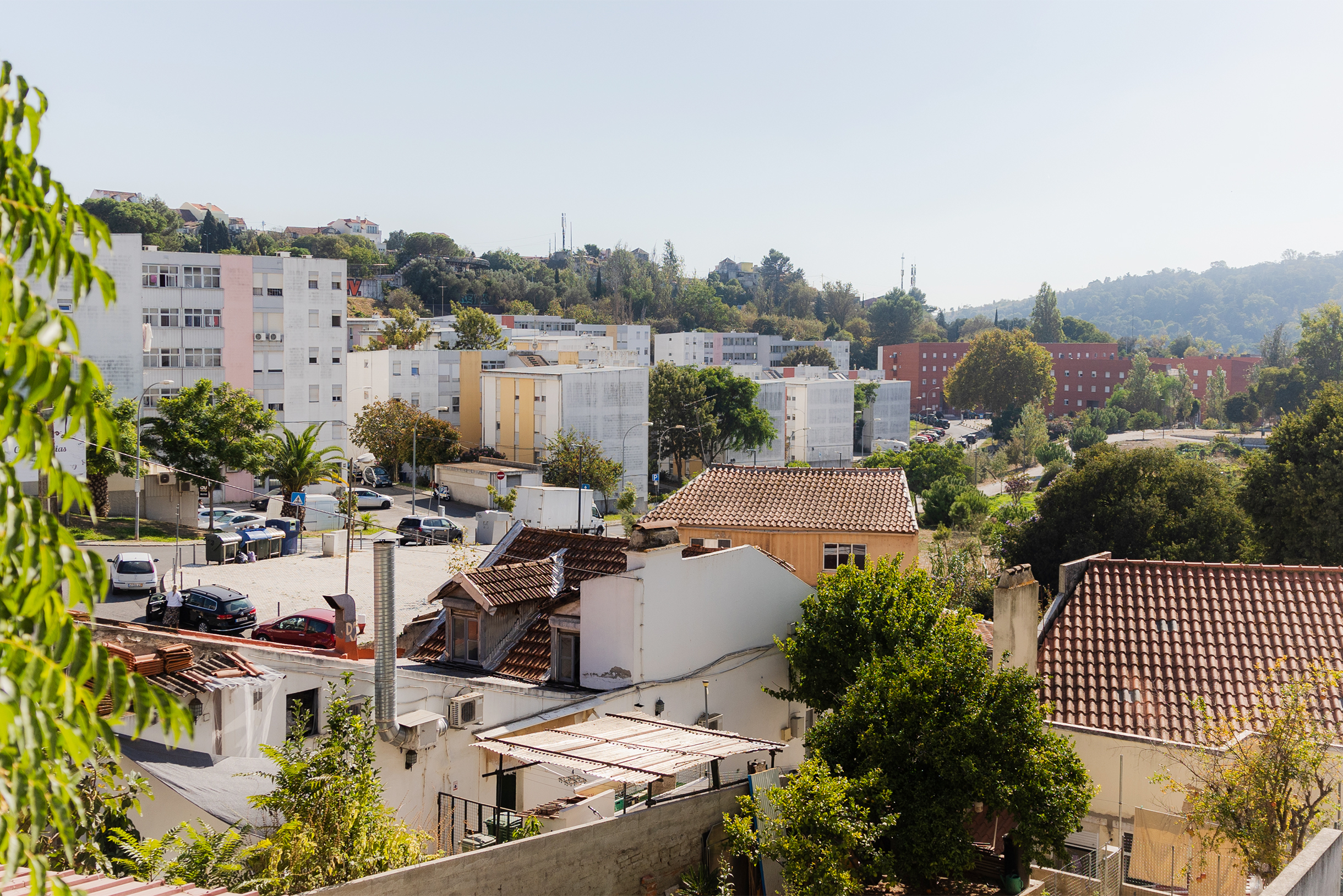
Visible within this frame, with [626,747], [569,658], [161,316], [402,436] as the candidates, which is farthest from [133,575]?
[402,436]

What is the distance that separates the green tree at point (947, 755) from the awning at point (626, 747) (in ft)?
4.73

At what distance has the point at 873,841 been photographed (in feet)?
45.8

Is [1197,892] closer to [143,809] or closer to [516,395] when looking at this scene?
[143,809]

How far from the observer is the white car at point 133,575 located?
33.4 meters

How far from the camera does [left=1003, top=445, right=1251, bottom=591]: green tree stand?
45.5 metres

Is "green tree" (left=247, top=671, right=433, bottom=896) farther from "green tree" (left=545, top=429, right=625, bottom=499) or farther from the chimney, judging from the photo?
"green tree" (left=545, top=429, right=625, bottom=499)

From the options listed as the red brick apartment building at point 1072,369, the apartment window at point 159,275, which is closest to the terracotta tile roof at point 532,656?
the apartment window at point 159,275

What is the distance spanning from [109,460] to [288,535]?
8.47m

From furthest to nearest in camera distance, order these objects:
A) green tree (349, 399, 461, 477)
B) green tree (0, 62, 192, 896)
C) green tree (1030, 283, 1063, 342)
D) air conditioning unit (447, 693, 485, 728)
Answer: green tree (1030, 283, 1063, 342) < green tree (349, 399, 461, 477) < air conditioning unit (447, 693, 485, 728) < green tree (0, 62, 192, 896)

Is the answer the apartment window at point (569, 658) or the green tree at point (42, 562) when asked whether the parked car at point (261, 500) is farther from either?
the green tree at point (42, 562)

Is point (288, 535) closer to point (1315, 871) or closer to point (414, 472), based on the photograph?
point (414, 472)

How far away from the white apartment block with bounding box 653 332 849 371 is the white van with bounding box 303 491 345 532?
81895 mm

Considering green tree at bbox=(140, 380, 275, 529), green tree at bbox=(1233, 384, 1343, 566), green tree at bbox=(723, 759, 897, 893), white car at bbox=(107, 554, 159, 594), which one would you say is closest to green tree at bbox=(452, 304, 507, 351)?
green tree at bbox=(140, 380, 275, 529)

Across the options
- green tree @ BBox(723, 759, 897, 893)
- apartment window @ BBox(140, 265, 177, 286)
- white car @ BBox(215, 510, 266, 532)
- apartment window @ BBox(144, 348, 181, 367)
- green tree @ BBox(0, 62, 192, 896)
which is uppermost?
apartment window @ BBox(140, 265, 177, 286)
